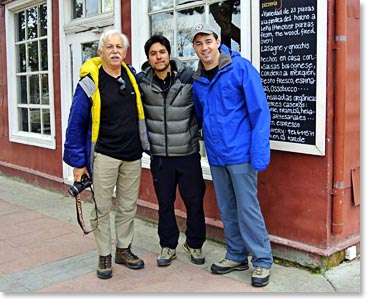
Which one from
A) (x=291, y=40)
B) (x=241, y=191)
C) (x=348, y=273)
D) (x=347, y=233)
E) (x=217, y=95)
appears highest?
(x=291, y=40)

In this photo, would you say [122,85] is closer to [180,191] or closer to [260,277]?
[180,191]

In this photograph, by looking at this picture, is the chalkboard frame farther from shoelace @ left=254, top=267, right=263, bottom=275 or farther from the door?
the door

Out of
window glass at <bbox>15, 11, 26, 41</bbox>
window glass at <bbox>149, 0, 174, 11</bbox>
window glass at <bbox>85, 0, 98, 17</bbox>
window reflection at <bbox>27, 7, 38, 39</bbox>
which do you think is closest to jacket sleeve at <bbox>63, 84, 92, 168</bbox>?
window glass at <bbox>149, 0, 174, 11</bbox>

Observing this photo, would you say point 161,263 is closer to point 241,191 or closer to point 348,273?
point 241,191

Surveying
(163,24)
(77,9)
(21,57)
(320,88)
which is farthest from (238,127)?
(21,57)

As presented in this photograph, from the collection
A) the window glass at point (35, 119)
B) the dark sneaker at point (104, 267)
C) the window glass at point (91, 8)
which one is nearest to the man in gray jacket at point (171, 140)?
the dark sneaker at point (104, 267)

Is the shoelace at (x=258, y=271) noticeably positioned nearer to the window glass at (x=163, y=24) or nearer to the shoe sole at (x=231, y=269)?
the shoe sole at (x=231, y=269)

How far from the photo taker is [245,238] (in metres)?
3.92

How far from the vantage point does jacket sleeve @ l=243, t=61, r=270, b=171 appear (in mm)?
3697

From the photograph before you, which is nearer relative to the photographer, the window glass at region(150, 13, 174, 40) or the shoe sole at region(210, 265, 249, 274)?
the shoe sole at region(210, 265, 249, 274)

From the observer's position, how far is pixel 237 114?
3.80 metres

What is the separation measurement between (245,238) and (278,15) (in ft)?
5.94

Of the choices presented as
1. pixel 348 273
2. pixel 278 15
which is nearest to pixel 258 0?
pixel 278 15

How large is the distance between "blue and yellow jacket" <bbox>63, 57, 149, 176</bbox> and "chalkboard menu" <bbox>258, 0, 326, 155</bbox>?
1412mm
